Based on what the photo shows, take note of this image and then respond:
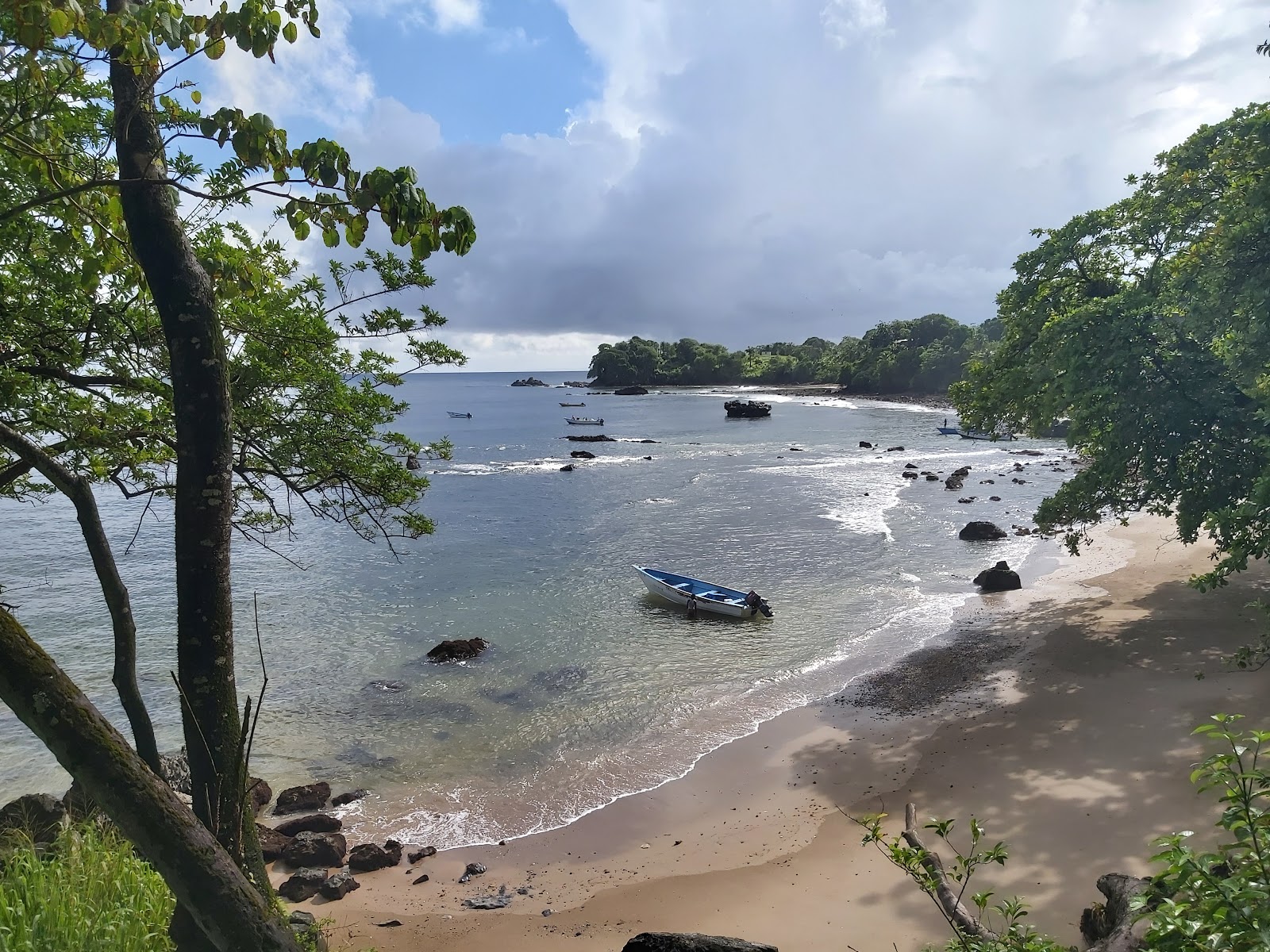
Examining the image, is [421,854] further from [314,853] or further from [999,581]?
[999,581]

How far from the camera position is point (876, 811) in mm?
11203

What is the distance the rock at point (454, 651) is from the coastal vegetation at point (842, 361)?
81644 millimetres

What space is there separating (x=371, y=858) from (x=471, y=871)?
4.54ft

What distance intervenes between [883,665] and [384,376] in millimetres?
13149

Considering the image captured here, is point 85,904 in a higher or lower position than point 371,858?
higher

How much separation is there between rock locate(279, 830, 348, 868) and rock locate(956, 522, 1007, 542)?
26.5 meters

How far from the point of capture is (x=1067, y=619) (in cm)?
1912

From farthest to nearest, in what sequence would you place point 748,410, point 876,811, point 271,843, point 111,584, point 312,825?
point 748,410, point 312,825, point 876,811, point 271,843, point 111,584

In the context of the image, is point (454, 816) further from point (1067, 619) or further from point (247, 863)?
point (1067, 619)

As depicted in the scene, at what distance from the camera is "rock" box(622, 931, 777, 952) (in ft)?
21.5

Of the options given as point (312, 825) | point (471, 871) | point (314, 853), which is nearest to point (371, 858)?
point (314, 853)

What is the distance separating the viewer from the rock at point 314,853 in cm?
1051

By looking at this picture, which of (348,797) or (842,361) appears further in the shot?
(842,361)

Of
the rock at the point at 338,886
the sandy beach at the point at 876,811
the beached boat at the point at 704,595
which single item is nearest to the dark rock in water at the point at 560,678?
the sandy beach at the point at 876,811
